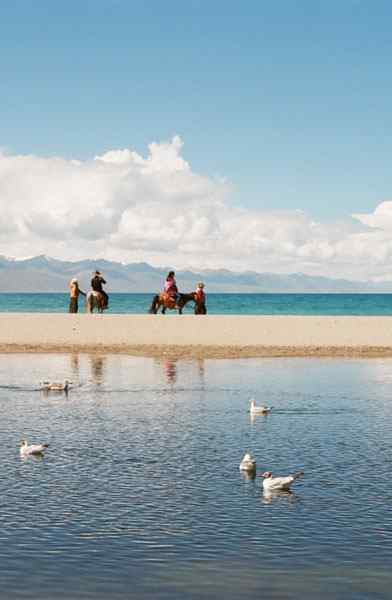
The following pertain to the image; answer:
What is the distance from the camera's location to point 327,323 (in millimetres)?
54594

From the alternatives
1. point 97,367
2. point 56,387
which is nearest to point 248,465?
point 56,387

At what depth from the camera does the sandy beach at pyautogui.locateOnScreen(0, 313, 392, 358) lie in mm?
45375

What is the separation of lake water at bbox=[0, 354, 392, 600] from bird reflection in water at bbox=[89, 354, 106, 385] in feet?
14.1

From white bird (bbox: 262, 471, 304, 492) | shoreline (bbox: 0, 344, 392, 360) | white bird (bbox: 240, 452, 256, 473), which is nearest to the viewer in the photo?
white bird (bbox: 262, 471, 304, 492)

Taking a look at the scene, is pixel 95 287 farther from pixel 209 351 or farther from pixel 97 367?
pixel 97 367

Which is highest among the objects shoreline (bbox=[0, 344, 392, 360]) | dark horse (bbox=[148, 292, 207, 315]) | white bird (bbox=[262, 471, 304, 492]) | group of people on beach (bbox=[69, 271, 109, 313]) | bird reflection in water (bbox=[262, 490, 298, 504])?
group of people on beach (bbox=[69, 271, 109, 313])

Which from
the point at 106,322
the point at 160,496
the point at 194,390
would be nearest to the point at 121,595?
the point at 160,496

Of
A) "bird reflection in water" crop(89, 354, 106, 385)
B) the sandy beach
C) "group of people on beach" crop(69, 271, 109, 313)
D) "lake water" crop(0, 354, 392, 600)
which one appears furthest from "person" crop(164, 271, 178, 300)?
"lake water" crop(0, 354, 392, 600)

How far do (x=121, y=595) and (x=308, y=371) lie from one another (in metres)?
→ 25.9

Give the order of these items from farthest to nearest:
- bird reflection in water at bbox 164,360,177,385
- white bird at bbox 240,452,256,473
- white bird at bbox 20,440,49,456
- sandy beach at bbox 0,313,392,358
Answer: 1. sandy beach at bbox 0,313,392,358
2. bird reflection in water at bbox 164,360,177,385
3. white bird at bbox 20,440,49,456
4. white bird at bbox 240,452,256,473

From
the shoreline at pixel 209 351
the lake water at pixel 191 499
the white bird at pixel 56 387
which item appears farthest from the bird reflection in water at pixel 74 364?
the lake water at pixel 191 499

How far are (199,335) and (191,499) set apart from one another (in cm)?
3536

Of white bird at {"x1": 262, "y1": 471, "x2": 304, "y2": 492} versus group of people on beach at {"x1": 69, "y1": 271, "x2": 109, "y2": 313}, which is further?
group of people on beach at {"x1": 69, "y1": 271, "x2": 109, "y2": 313}

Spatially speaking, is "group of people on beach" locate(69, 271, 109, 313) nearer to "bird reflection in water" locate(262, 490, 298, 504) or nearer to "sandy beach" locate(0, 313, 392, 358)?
"sandy beach" locate(0, 313, 392, 358)
